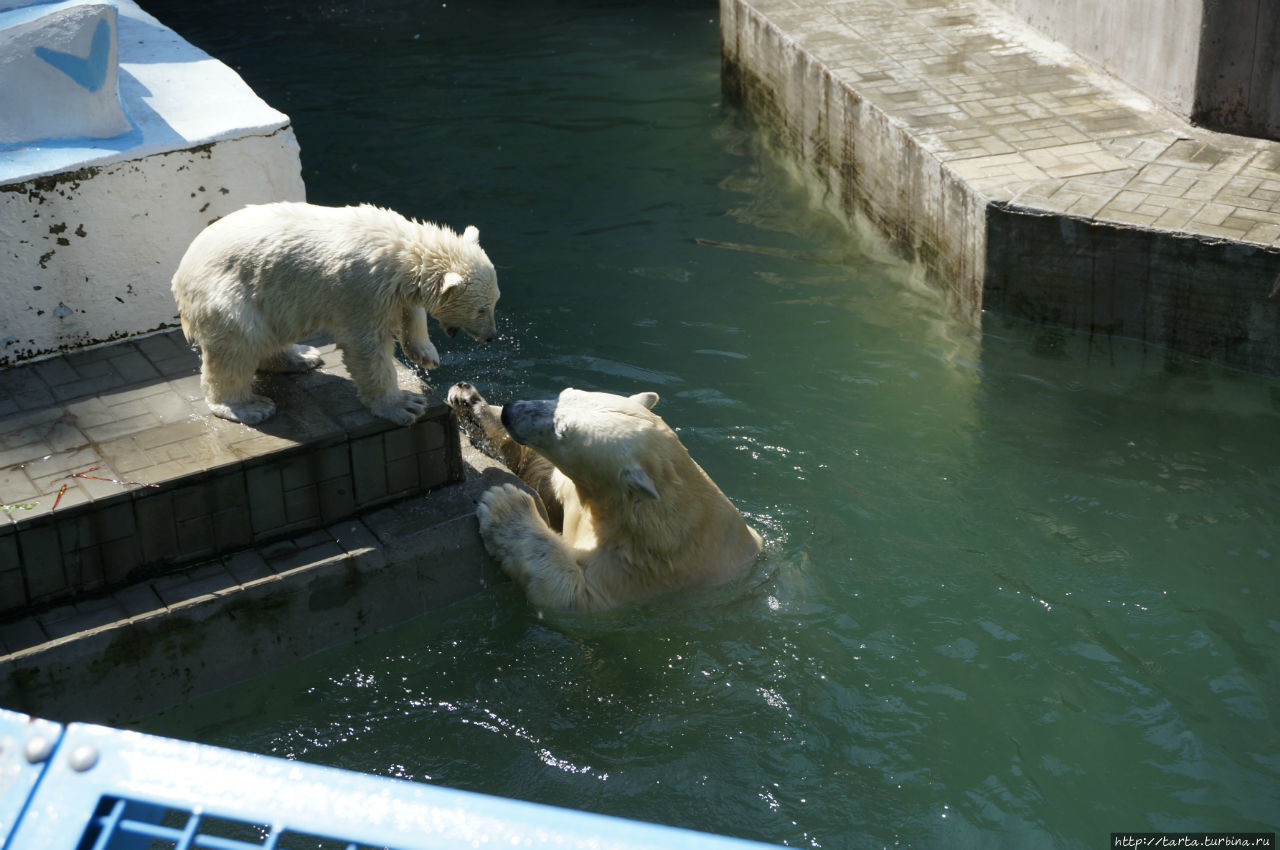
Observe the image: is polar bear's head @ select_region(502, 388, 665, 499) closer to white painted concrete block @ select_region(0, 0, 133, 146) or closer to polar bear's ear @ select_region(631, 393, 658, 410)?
polar bear's ear @ select_region(631, 393, 658, 410)

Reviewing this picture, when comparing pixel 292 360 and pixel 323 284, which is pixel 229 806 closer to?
pixel 323 284

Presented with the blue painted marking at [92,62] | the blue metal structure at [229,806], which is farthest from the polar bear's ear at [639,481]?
the blue metal structure at [229,806]

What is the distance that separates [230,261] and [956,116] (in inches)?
201

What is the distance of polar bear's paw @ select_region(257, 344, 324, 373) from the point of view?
178 inches

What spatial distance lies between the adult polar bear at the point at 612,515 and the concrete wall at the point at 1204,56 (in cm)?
454

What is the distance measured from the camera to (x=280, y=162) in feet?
16.4

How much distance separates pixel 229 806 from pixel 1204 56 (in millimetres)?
7557

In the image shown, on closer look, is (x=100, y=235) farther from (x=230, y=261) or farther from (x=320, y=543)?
(x=320, y=543)

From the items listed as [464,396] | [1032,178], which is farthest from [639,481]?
[1032,178]

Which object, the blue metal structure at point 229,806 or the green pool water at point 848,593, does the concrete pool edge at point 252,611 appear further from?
the blue metal structure at point 229,806

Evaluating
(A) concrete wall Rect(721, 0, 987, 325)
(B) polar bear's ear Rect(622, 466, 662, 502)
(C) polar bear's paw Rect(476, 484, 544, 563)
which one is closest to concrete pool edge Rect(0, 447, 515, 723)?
(C) polar bear's paw Rect(476, 484, 544, 563)

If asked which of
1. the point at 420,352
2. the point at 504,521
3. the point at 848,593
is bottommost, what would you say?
the point at 848,593

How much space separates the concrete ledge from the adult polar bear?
2851mm

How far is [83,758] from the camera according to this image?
46.6 inches
